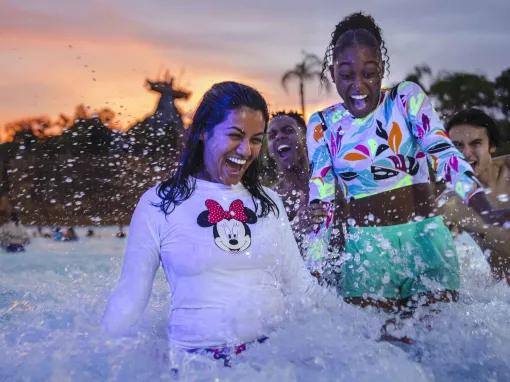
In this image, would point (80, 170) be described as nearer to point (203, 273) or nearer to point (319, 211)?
point (319, 211)

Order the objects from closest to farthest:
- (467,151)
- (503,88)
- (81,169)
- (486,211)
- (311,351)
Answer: (311,351)
(486,211)
(467,151)
(81,169)
(503,88)

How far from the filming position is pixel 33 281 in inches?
301

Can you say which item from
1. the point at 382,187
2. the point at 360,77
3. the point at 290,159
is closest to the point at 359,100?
the point at 360,77

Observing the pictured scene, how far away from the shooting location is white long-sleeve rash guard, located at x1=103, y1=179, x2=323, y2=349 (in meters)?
2.62

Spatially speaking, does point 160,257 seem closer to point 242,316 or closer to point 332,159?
point 242,316

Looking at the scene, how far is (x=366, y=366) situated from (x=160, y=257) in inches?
39.4

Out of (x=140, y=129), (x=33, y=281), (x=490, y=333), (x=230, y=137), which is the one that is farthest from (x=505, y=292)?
(x=140, y=129)

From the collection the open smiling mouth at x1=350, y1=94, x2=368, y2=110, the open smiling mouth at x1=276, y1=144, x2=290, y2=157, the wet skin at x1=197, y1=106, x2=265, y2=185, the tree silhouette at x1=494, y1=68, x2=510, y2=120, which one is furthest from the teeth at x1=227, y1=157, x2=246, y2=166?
the tree silhouette at x1=494, y1=68, x2=510, y2=120

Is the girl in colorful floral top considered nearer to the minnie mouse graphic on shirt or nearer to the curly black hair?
the curly black hair

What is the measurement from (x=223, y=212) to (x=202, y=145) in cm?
40

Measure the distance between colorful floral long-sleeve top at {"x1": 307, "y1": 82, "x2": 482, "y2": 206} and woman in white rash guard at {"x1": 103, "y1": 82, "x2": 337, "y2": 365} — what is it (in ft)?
2.19

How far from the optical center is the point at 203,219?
276 cm

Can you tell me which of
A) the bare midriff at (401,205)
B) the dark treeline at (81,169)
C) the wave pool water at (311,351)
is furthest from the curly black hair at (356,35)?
the dark treeline at (81,169)

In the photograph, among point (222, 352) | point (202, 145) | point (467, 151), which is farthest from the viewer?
point (467, 151)
